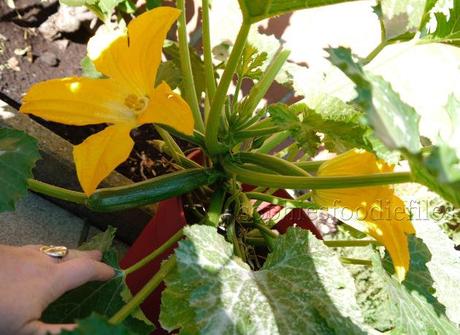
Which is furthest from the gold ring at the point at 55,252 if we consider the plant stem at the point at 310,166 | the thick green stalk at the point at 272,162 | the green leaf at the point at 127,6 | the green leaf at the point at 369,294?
the green leaf at the point at 127,6

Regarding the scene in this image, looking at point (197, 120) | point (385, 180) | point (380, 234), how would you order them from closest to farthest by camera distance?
point (385, 180)
point (380, 234)
point (197, 120)

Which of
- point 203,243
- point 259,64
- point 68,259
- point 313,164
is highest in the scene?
point 259,64

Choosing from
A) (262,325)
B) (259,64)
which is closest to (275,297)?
(262,325)

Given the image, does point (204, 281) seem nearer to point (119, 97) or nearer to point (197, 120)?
point (119, 97)

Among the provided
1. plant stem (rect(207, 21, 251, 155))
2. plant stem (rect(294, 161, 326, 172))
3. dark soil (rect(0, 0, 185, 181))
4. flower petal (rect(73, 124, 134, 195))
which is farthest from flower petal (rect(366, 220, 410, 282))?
dark soil (rect(0, 0, 185, 181))

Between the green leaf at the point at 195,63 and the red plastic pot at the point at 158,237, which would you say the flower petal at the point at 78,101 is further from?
the green leaf at the point at 195,63

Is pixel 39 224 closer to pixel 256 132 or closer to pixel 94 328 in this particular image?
pixel 256 132

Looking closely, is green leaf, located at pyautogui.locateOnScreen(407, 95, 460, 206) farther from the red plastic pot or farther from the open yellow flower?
the red plastic pot
